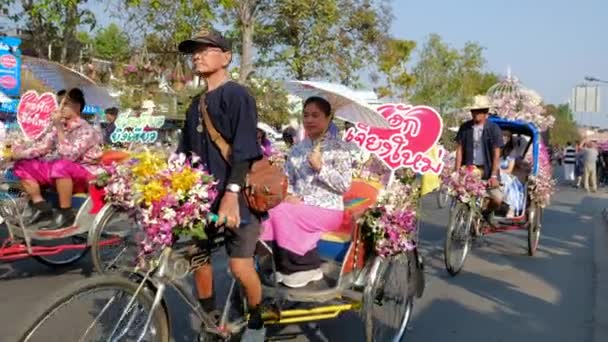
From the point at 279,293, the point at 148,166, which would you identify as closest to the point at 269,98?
the point at 279,293

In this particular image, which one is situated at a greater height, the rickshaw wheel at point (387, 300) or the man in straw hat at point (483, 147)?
the man in straw hat at point (483, 147)

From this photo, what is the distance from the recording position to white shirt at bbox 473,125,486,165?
7.86 metres

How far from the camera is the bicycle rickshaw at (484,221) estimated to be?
7.02m

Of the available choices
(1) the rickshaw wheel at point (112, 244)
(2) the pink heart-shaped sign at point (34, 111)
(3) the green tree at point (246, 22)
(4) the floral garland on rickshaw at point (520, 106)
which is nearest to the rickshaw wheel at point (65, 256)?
(1) the rickshaw wheel at point (112, 244)

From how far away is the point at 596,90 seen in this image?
24.3m

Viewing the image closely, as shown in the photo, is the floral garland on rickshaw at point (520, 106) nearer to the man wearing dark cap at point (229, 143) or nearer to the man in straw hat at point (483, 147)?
the man in straw hat at point (483, 147)

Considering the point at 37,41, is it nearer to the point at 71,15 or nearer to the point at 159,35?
the point at 71,15

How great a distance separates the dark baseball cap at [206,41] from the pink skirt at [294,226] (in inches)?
45.5

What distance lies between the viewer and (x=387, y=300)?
4477 millimetres

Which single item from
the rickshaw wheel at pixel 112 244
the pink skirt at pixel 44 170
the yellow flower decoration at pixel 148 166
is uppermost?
the yellow flower decoration at pixel 148 166

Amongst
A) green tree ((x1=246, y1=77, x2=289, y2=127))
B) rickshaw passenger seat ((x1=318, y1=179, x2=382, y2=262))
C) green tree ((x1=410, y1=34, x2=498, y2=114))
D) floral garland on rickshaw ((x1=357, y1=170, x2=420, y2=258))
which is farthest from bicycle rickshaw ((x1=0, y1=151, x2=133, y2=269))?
green tree ((x1=410, y1=34, x2=498, y2=114))

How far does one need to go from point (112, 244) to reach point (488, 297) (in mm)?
3540

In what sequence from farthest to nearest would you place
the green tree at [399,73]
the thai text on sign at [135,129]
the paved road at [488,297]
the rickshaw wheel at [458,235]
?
1. the green tree at [399,73]
2. the thai text on sign at [135,129]
3. the rickshaw wheel at [458,235]
4. the paved road at [488,297]

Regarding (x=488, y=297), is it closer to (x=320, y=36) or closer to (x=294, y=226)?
(x=294, y=226)
